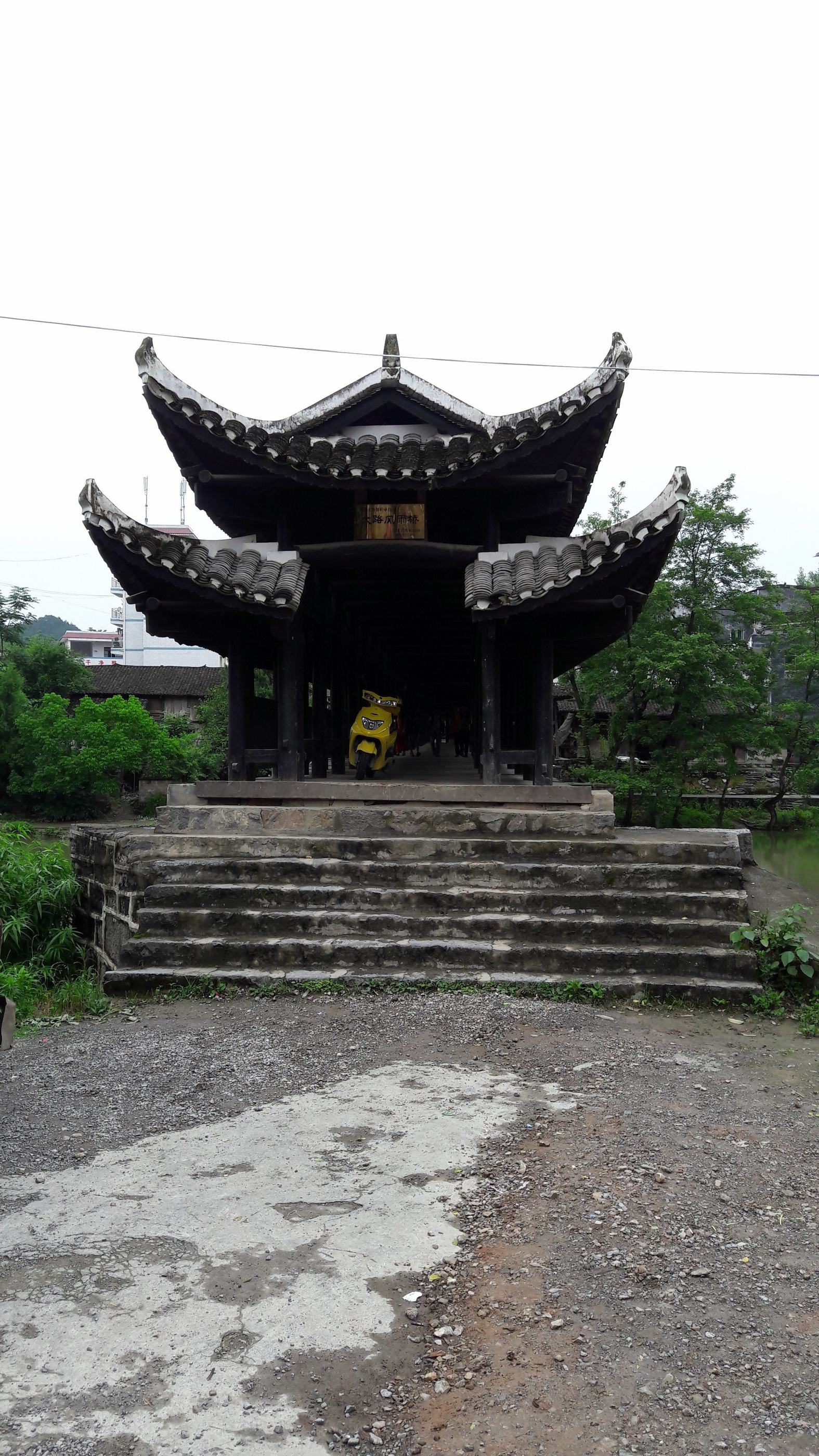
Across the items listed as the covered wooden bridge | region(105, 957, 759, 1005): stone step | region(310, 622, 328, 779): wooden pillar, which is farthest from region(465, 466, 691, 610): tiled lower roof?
region(105, 957, 759, 1005): stone step

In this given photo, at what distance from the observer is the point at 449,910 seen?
7.26m

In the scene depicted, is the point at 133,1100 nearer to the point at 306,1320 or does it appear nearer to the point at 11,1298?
the point at 11,1298

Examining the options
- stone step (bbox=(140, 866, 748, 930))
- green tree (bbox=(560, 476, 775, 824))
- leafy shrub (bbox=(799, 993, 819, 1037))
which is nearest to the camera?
leafy shrub (bbox=(799, 993, 819, 1037))

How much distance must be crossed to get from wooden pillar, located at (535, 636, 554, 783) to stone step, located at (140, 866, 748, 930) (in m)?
Result: 2.15

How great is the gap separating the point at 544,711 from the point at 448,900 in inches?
116

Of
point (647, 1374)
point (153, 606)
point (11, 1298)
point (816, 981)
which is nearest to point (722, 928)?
point (816, 981)

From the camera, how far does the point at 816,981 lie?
21.2 ft

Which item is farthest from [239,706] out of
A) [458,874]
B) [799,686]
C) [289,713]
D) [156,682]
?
[156,682]

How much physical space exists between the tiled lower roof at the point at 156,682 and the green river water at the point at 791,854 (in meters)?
22.4

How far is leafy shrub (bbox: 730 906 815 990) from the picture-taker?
6.49 meters

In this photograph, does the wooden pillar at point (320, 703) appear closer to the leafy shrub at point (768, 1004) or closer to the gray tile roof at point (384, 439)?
the gray tile roof at point (384, 439)

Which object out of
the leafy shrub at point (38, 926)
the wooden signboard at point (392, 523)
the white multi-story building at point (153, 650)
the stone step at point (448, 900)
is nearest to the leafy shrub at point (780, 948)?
the stone step at point (448, 900)

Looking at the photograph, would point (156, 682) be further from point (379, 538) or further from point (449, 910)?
point (449, 910)

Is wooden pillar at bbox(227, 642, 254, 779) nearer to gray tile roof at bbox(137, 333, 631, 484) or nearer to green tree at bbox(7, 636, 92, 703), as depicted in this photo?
gray tile roof at bbox(137, 333, 631, 484)
